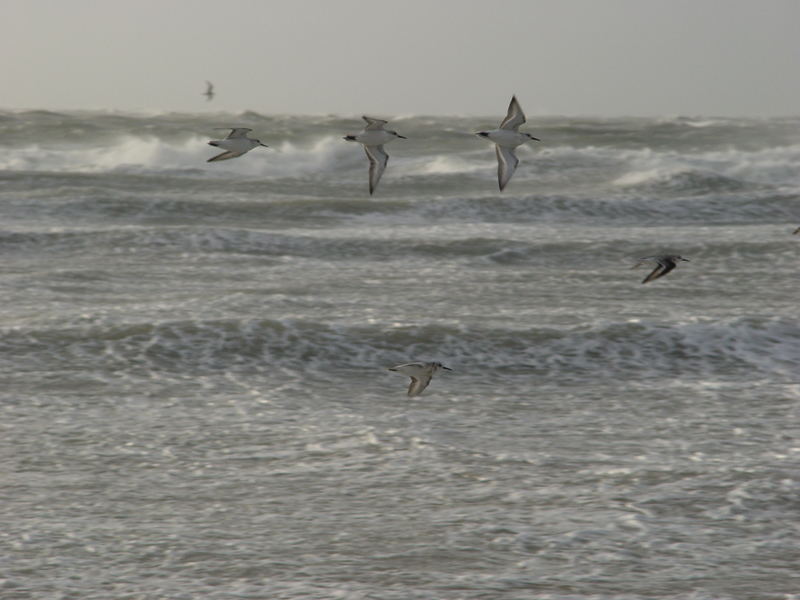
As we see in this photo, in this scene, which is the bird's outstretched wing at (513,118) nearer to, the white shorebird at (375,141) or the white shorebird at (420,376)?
the white shorebird at (375,141)

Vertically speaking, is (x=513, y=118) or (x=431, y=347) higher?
(x=513, y=118)

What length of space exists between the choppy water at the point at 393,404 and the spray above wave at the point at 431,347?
1.3 inches

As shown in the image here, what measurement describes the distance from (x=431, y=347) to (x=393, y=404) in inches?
67.1

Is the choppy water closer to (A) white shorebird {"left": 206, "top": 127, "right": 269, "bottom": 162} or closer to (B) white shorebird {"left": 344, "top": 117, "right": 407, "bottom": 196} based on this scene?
(B) white shorebird {"left": 344, "top": 117, "right": 407, "bottom": 196}

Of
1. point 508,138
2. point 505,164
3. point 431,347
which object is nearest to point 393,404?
point 431,347

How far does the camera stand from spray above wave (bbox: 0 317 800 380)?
905 centimetres

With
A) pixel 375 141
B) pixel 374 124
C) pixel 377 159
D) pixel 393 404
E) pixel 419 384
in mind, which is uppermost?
pixel 374 124

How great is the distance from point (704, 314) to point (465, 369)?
104 inches

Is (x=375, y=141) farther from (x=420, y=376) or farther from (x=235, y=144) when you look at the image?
(x=420, y=376)

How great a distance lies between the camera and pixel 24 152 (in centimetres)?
2747

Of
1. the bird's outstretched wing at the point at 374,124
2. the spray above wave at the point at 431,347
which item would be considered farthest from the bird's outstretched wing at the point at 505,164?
the spray above wave at the point at 431,347

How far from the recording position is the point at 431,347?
972cm

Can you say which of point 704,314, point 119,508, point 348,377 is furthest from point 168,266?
point 119,508

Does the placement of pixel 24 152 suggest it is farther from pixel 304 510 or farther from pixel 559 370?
pixel 304 510
